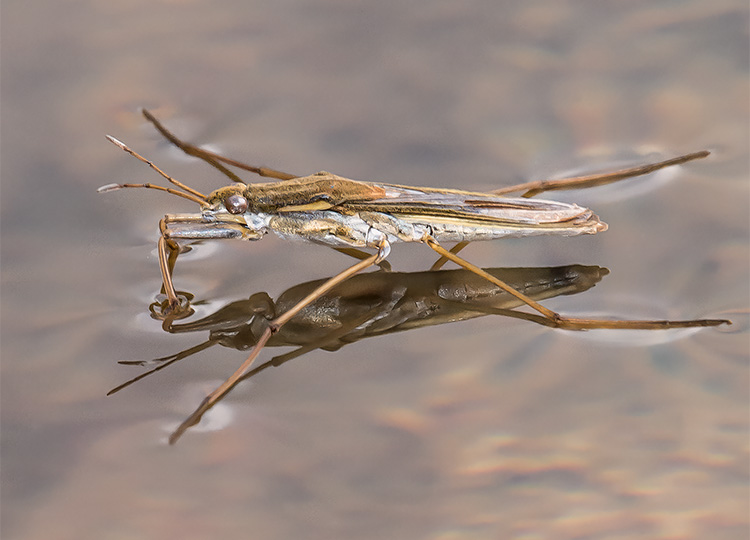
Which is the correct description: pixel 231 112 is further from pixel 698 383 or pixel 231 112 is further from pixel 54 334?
pixel 698 383

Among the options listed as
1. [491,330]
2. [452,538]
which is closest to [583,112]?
[491,330]

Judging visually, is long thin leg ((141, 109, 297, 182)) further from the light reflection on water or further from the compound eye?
the compound eye

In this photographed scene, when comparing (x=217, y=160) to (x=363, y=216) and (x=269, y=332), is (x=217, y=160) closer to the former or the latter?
(x=363, y=216)

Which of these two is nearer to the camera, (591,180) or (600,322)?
(600,322)

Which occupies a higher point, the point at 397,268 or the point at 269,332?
the point at 397,268

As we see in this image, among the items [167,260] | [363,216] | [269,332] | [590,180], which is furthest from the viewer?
[590,180]

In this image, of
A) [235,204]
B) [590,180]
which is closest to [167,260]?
[235,204]

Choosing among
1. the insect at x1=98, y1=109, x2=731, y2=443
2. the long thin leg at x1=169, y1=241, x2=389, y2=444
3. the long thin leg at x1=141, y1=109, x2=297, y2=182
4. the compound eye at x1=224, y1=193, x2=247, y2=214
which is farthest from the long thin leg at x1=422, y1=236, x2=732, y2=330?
the long thin leg at x1=141, y1=109, x2=297, y2=182
